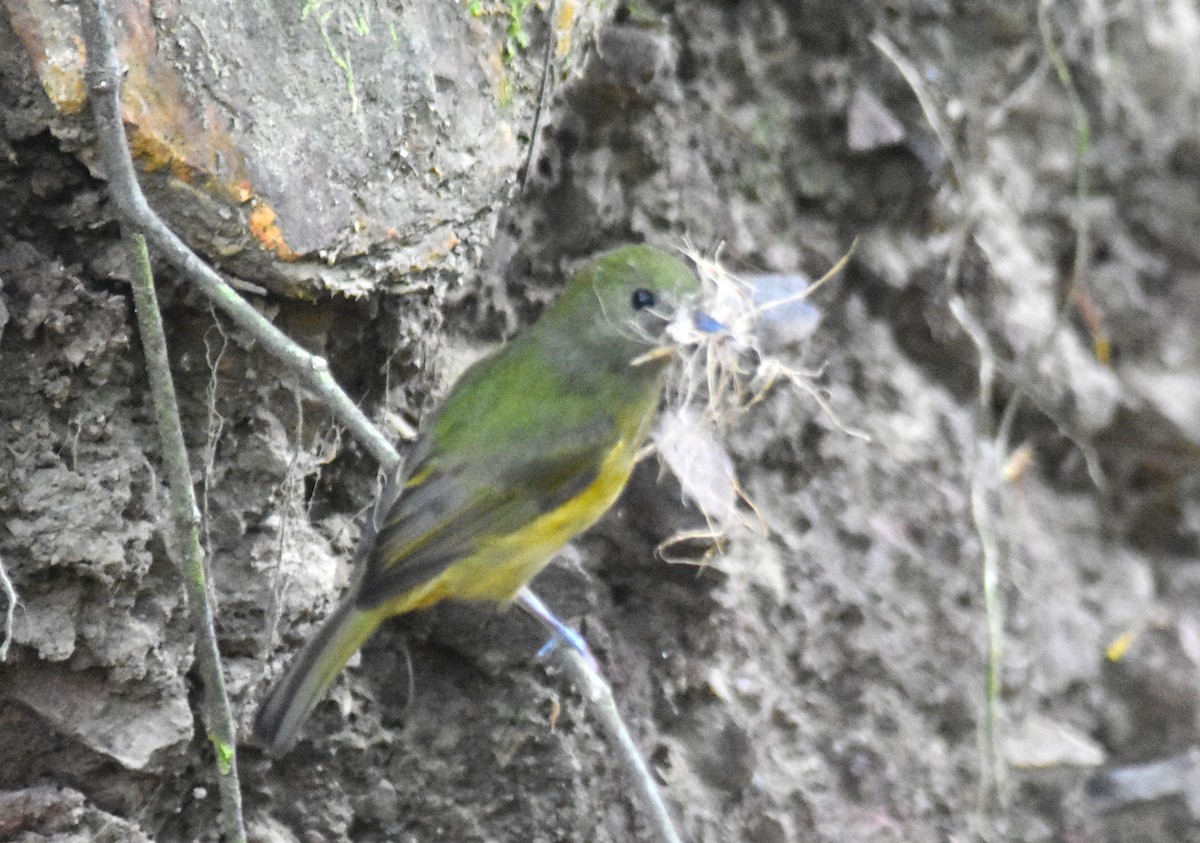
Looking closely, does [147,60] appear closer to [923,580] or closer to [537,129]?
[537,129]

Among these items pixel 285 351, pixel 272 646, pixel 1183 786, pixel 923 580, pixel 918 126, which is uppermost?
pixel 285 351

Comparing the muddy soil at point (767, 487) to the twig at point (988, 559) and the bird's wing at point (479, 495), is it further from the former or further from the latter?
the bird's wing at point (479, 495)

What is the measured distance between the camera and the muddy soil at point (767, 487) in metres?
2.66

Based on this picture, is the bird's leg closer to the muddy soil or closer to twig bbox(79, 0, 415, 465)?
the muddy soil

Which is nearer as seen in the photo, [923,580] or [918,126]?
[923,580]

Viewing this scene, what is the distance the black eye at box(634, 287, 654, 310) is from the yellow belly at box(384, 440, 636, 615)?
36 centimetres

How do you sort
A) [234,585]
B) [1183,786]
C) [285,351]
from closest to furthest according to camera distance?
[285,351] → [234,585] → [1183,786]

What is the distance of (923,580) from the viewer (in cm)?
407

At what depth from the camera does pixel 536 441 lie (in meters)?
3.34

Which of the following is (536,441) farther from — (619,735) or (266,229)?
(266,229)

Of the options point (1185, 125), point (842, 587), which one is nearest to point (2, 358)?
point (842, 587)

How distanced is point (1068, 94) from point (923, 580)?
6.33 ft

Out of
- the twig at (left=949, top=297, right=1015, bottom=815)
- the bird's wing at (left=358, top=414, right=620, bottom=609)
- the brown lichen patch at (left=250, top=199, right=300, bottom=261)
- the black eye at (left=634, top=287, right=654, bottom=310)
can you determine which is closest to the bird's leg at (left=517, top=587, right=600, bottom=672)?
the bird's wing at (left=358, top=414, right=620, bottom=609)

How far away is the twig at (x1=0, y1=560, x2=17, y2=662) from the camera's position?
243 centimetres
